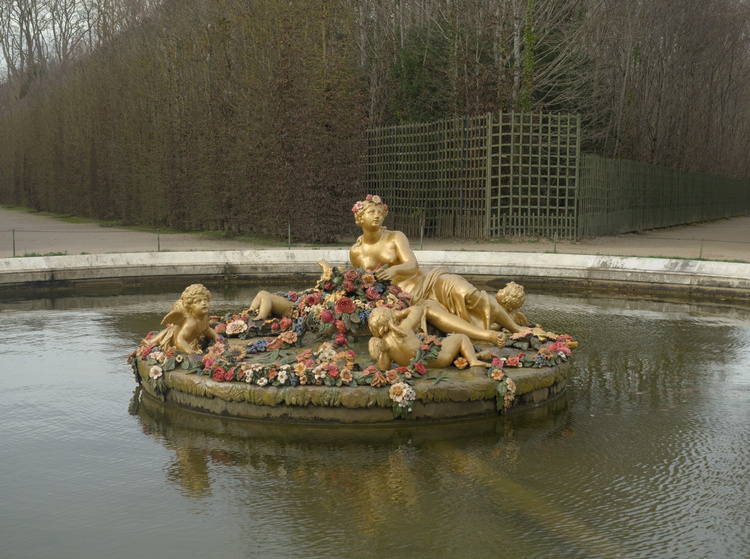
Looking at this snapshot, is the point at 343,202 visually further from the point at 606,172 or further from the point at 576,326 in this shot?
the point at 576,326

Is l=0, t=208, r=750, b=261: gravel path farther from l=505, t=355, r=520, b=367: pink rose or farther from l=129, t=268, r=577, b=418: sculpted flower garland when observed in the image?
l=505, t=355, r=520, b=367: pink rose

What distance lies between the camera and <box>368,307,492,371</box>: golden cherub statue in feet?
19.4

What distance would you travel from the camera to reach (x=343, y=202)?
19484mm

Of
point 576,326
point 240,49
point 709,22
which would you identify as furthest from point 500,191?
point 709,22

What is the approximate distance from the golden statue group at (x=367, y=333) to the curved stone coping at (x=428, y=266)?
5.71 meters

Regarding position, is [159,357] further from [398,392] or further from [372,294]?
[398,392]

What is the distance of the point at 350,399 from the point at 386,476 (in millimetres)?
991

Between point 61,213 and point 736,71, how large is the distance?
35.9 meters

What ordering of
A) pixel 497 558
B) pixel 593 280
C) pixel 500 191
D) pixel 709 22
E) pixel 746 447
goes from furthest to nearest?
A: pixel 709 22
pixel 500 191
pixel 593 280
pixel 746 447
pixel 497 558

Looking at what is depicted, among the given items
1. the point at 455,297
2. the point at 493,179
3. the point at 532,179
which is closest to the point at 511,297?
the point at 455,297

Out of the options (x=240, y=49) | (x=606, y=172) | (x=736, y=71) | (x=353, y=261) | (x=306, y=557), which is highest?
(x=736, y=71)

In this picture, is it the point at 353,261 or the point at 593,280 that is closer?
the point at 353,261

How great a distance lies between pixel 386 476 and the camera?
4840mm

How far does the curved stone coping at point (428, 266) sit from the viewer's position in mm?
12266
